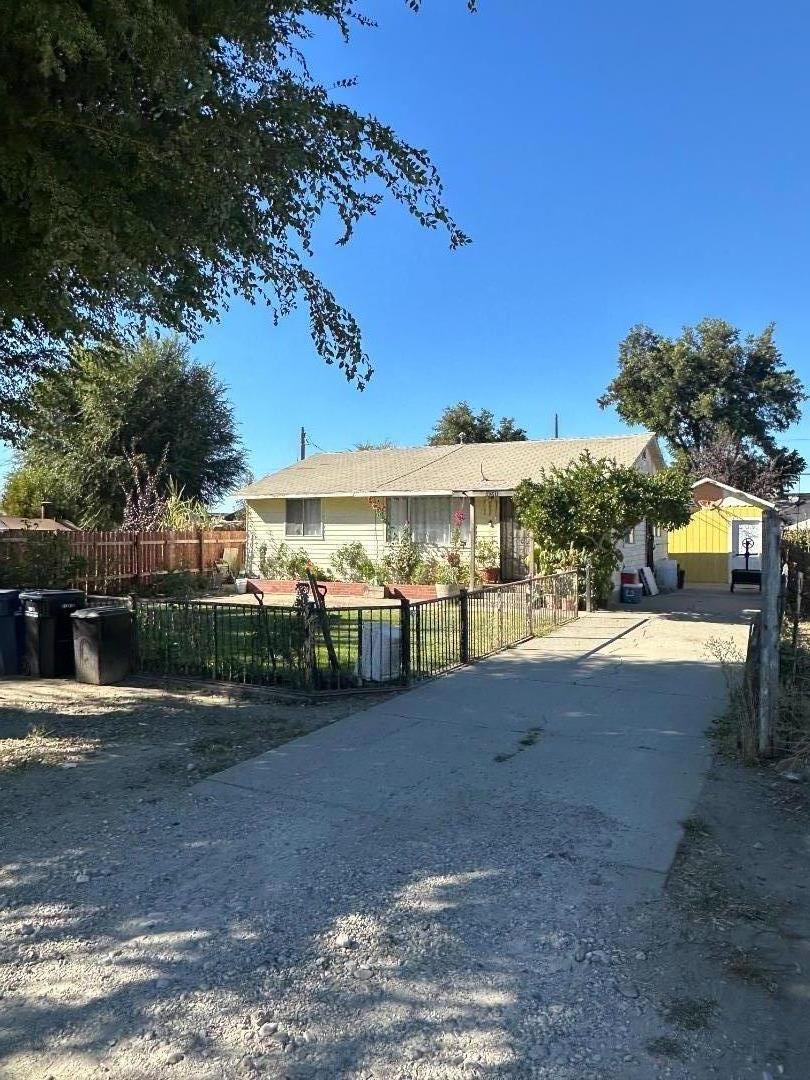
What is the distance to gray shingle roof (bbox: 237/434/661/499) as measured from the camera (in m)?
20.1

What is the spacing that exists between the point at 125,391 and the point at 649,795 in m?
27.8

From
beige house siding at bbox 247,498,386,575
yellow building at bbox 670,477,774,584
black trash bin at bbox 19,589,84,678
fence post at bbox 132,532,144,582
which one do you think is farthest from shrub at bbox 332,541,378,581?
black trash bin at bbox 19,589,84,678

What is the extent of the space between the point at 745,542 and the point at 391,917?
22255mm

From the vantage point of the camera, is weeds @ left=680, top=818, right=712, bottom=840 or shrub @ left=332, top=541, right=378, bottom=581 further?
shrub @ left=332, top=541, right=378, bottom=581

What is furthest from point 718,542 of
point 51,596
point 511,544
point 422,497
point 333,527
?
point 51,596

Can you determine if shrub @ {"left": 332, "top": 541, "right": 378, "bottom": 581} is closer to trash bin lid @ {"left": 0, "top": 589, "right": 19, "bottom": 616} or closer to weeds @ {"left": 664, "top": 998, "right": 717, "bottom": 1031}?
trash bin lid @ {"left": 0, "top": 589, "right": 19, "bottom": 616}

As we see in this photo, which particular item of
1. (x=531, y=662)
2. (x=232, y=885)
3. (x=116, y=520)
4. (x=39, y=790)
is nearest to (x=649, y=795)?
(x=232, y=885)

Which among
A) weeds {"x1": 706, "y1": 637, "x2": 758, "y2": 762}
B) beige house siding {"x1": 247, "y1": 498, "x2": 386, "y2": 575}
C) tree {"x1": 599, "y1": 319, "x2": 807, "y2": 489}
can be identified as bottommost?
weeds {"x1": 706, "y1": 637, "x2": 758, "y2": 762}

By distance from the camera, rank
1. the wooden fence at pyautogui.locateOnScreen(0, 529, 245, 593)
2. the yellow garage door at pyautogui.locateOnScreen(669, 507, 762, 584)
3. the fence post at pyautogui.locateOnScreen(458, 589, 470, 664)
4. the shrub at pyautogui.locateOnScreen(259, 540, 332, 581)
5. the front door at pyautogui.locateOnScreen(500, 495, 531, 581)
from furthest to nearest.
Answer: the yellow garage door at pyautogui.locateOnScreen(669, 507, 762, 584)
the shrub at pyautogui.locateOnScreen(259, 540, 332, 581)
the front door at pyautogui.locateOnScreen(500, 495, 531, 581)
the wooden fence at pyautogui.locateOnScreen(0, 529, 245, 593)
the fence post at pyautogui.locateOnScreen(458, 589, 470, 664)

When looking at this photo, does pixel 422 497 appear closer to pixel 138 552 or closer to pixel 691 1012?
pixel 138 552

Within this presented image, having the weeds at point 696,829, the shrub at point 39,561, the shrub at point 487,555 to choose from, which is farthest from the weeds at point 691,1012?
the shrub at point 487,555

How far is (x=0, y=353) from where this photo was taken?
914cm

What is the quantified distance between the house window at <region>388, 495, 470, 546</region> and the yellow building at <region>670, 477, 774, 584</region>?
7629 mm

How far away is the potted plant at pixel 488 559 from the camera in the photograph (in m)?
19.1
